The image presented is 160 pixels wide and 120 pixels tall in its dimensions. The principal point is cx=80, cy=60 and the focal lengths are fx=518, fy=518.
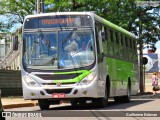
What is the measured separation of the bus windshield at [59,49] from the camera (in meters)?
18.7

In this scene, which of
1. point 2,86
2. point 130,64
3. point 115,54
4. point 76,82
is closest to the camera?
point 76,82

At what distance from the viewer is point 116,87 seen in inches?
898

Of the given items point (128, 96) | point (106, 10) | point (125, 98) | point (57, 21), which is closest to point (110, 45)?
point (57, 21)

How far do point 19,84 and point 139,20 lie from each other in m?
10.3

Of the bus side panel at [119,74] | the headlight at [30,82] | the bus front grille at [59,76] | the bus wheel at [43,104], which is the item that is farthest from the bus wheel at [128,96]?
the headlight at [30,82]

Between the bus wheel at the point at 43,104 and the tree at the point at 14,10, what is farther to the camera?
the tree at the point at 14,10

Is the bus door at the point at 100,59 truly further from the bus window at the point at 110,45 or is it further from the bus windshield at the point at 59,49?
the bus window at the point at 110,45

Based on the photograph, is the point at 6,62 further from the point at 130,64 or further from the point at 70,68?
the point at 70,68

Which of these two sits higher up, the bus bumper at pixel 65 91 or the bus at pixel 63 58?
the bus at pixel 63 58

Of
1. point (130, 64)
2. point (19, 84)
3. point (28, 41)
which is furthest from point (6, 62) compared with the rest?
point (28, 41)

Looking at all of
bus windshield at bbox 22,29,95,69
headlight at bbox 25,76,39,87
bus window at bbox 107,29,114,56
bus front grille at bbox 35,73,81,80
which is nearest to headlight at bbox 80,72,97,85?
bus front grille at bbox 35,73,81,80

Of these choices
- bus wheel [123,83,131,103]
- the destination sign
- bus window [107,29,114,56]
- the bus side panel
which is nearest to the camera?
the destination sign

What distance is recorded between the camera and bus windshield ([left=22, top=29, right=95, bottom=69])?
18.7 meters

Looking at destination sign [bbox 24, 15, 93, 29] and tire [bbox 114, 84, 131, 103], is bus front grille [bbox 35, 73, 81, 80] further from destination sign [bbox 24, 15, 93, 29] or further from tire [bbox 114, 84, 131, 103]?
tire [bbox 114, 84, 131, 103]
